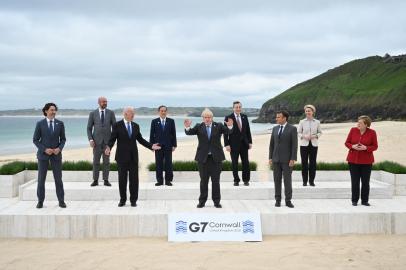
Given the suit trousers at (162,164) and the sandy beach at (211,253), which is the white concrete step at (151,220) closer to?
the sandy beach at (211,253)

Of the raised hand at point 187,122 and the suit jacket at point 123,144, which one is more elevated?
the raised hand at point 187,122

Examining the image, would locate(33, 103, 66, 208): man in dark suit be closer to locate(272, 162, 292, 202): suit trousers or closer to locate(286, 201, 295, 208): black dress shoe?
locate(272, 162, 292, 202): suit trousers

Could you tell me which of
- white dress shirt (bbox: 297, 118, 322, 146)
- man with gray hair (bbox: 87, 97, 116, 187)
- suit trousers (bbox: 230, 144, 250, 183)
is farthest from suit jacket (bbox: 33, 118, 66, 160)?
white dress shirt (bbox: 297, 118, 322, 146)

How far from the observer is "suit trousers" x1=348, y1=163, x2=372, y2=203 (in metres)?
8.30

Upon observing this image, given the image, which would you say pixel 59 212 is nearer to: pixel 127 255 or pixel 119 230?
pixel 119 230

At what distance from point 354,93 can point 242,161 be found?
106360 mm

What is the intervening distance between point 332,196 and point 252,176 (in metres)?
1.94

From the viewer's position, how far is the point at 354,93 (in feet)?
357

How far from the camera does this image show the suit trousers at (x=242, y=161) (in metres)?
9.51

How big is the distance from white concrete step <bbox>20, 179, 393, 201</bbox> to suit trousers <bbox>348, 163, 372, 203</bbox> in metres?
0.68

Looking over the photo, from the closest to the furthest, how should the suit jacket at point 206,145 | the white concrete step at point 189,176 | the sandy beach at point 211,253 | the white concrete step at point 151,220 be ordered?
the sandy beach at point 211,253
the white concrete step at point 151,220
the suit jacket at point 206,145
the white concrete step at point 189,176

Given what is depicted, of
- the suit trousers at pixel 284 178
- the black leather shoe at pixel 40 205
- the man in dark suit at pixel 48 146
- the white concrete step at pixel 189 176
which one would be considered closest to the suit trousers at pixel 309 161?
the white concrete step at pixel 189 176

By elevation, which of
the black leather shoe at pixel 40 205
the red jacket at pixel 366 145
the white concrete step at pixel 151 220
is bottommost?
the white concrete step at pixel 151 220

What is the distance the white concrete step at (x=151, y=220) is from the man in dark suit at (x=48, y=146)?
12.8 inches
